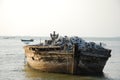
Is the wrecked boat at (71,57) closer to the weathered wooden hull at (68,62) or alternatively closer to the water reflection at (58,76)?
the weathered wooden hull at (68,62)

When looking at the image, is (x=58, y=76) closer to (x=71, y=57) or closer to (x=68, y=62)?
(x=68, y=62)

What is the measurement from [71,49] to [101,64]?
2666 mm

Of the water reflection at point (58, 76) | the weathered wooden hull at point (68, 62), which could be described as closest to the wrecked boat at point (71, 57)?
the weathered wooden hull at point (68, 62)

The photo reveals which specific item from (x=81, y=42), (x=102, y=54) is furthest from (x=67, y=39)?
(x=102, y=54)

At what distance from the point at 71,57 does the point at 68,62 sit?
485 mm

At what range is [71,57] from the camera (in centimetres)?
2528

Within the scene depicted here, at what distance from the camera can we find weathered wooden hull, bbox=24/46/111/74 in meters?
25.4

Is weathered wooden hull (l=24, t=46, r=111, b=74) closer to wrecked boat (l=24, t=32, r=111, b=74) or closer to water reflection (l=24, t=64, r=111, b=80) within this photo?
wrecked boat (l=24, t=32, r=111, b=74)

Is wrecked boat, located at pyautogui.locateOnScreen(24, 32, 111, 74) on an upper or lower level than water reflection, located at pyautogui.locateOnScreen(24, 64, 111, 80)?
upper

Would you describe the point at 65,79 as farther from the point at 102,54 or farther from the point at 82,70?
the point at 102,54

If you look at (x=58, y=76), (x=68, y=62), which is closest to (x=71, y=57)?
(x=68, y=62)

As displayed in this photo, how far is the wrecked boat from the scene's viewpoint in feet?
83.2

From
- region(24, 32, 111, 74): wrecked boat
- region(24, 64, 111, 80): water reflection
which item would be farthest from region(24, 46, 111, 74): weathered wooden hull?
region(24, 64, 111, 80): water reflection

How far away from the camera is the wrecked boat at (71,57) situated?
83.2ft
